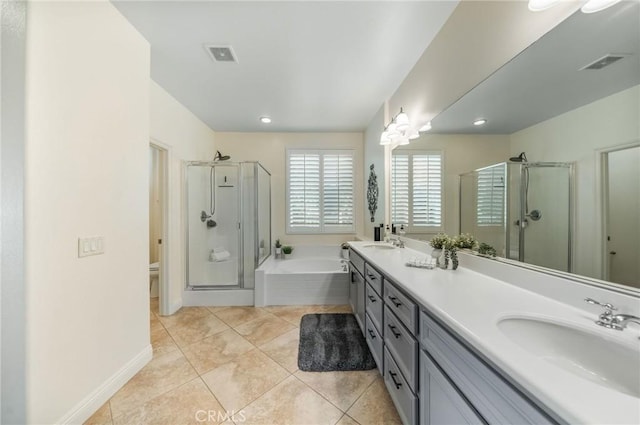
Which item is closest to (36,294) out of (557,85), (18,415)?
(18,415)

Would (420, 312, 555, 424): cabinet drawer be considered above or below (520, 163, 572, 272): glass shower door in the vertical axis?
below

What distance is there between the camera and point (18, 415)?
113cm

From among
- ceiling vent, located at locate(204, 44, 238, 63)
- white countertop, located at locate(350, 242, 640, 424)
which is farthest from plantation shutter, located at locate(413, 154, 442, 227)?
ceiling vent, located at locate(204, 44, 238, 63)

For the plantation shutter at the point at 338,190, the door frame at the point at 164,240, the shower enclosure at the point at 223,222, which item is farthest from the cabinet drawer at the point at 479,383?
the plantation shutter at the point at 338,190

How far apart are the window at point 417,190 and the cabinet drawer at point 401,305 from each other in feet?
2.71

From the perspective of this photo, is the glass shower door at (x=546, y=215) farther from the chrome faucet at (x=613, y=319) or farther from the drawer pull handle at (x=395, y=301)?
the drawer pull handle at (x=395, y=301)

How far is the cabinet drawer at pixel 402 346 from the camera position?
3.78ft

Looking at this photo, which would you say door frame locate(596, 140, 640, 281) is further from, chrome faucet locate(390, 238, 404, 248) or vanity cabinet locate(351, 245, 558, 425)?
chrome faucet locate(390, 238, 404, 248)

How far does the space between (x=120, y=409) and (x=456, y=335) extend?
81.7 inches

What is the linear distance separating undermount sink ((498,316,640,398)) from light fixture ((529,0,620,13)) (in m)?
1.15

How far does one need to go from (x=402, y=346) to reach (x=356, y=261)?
3.73 feet

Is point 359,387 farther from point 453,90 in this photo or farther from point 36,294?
point 453,90

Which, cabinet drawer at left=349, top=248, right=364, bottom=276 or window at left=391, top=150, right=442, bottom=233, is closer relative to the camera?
window at left=391, top=150, right=442, bottom=233

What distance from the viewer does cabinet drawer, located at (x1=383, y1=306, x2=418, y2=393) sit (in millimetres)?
1154
